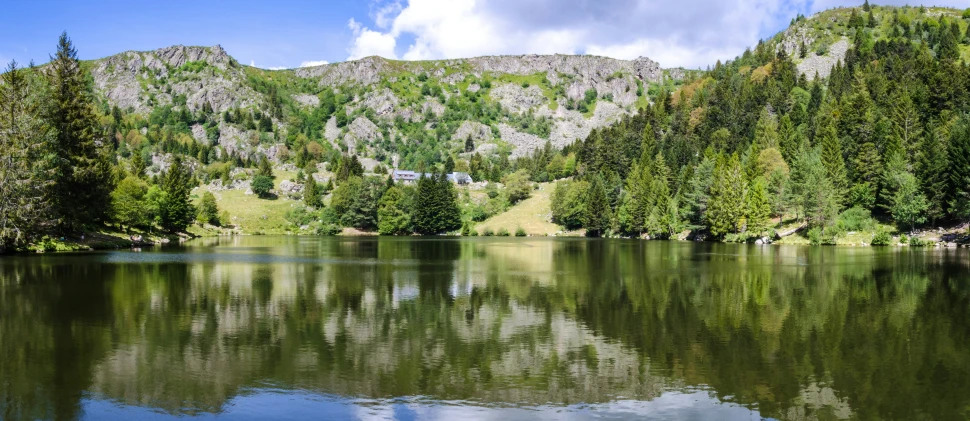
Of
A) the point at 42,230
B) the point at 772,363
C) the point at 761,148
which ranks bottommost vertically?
the point at 772,363

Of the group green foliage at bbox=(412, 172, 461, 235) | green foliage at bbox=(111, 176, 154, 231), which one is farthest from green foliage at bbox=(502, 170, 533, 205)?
green foliage at bbox=(111, 176, 154, 231)

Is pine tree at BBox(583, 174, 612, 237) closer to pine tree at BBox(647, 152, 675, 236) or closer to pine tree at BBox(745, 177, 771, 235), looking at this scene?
pine tree at BBox(647, 152, 675, 236)

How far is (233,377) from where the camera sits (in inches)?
553

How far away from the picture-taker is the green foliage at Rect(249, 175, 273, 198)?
159625 millimetres

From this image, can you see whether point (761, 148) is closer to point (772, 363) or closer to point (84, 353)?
point (772, 363)

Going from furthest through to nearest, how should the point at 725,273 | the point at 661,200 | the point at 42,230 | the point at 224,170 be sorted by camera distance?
1. the point at 224,170
2. the point at 661,200
3. the point at 42,230
4. the point at 725,273

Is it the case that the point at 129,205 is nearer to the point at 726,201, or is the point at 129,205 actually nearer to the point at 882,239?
the point at 726,201

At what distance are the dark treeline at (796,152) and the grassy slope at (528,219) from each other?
4029mm

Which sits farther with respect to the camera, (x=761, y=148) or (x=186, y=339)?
(x=761, y=148)

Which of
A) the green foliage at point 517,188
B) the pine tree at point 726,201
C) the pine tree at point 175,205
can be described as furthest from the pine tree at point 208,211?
the pine tree at point 726,201

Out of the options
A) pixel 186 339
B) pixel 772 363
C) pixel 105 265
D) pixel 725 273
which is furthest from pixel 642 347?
pixel 105 265

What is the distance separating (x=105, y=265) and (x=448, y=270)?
76.6 feet

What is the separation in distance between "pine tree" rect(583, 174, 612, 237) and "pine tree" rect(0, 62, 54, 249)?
92.2 meters

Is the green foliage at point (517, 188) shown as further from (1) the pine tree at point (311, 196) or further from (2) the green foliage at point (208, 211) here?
(2) the green foliage at point (208, 211)
